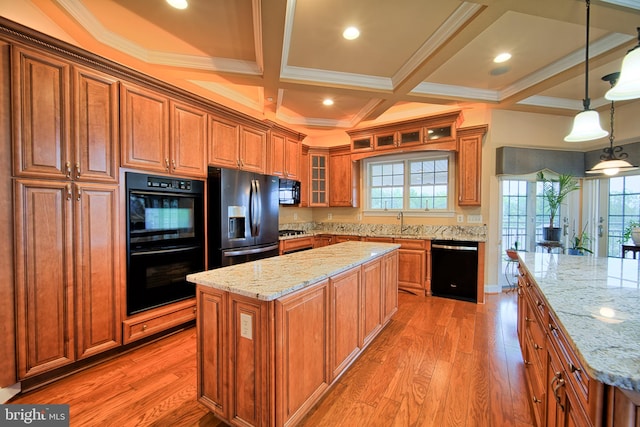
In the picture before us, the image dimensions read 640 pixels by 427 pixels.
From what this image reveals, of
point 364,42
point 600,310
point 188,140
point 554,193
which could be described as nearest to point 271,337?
point 600,310

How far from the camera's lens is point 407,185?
4652mm

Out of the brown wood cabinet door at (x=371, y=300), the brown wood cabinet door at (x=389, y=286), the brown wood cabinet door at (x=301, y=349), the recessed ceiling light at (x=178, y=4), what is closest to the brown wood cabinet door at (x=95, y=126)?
the recessed ceiling light at (x=178, y=4)

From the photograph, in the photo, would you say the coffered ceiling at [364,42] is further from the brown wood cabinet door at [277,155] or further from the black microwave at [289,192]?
the black microwave at [289,192]

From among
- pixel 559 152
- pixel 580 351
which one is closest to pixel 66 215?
pixel 580 351

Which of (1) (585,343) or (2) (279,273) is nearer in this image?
(1) (585,343)

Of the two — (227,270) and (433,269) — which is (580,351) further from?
(433,269)

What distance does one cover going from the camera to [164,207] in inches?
100.0

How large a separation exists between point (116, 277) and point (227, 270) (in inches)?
47.7

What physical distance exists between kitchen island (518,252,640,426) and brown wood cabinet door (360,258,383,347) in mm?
1138

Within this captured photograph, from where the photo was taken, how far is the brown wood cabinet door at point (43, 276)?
178cm

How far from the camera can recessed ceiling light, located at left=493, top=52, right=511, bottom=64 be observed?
2.65 metres

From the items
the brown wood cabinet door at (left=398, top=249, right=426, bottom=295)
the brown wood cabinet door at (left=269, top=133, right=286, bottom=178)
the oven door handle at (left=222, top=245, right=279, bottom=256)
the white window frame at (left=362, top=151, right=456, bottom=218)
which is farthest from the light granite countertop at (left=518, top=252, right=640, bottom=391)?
the brown wood cabinet door at (left=269, top=133, right=286, bottom=178)

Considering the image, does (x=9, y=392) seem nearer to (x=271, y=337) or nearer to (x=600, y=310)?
(x=271, y=337)

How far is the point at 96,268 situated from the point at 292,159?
3.03m
